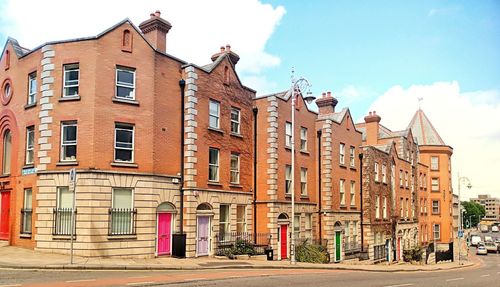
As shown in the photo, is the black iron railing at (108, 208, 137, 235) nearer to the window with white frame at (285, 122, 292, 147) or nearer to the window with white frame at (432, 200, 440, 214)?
the window with white frame at (285, 122, 292, 147)

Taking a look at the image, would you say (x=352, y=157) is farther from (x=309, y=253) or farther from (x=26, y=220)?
(x=26, y=220)

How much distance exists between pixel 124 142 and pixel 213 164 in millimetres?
5817

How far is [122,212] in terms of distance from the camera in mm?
21922

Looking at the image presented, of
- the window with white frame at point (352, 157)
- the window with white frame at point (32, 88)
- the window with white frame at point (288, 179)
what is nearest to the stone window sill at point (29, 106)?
the window with white frame at point (32, 88)

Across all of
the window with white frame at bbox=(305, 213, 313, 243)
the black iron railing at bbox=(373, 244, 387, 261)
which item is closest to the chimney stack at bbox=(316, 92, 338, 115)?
the window with white frame at bbox=(305, 213, 313, 243)

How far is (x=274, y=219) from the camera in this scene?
29.1 metres

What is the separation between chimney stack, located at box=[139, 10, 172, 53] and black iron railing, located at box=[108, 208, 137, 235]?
897cm

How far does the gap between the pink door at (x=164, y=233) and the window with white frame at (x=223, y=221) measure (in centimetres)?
368

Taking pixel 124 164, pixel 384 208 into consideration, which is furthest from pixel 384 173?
pixel 124 164

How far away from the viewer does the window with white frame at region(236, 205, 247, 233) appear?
2836 cm

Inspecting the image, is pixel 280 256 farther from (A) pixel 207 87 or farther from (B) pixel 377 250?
(B) pixel 377 250

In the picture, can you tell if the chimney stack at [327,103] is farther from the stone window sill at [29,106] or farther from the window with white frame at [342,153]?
the stone window sill at [29,106]

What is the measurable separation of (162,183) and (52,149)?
17.7 feet

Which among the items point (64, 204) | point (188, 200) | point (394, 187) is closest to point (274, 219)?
point (188, 200)
